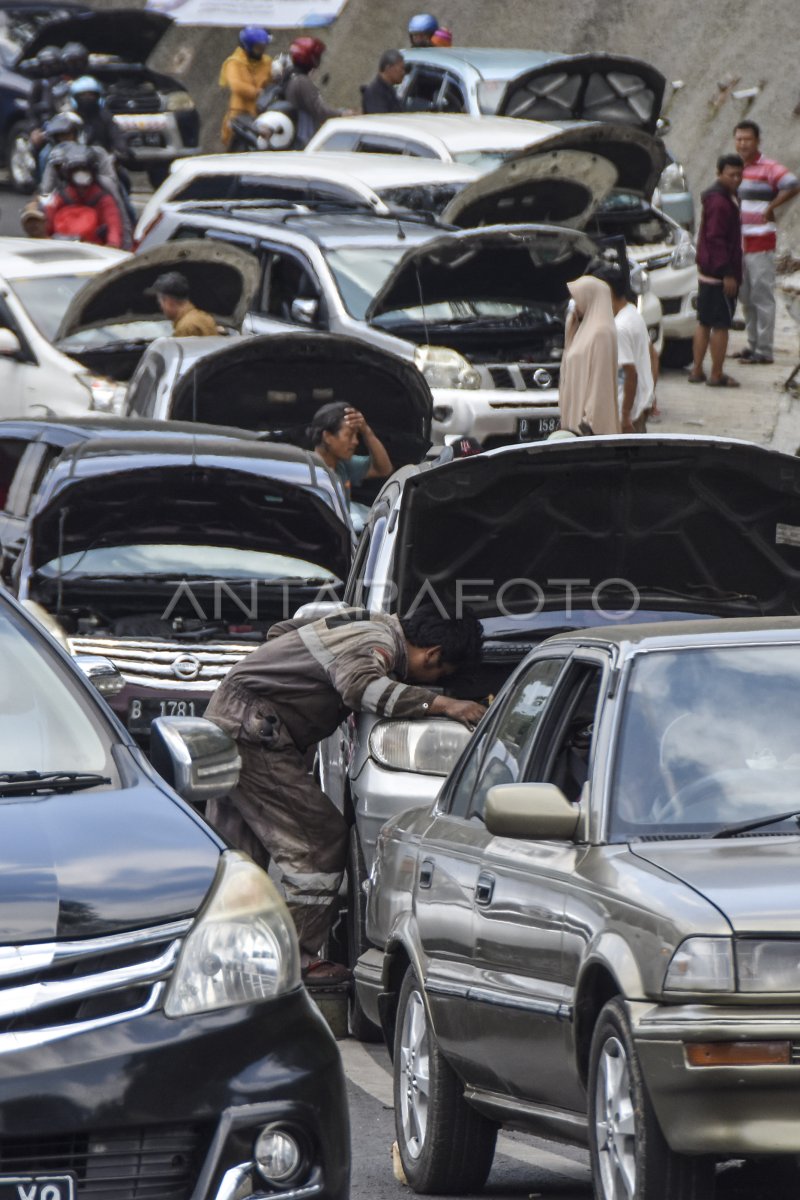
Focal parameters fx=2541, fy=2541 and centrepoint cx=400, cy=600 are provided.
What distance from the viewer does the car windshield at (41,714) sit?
5.69 m

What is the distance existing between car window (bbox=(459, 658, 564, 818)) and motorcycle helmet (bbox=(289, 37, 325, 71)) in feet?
67.6

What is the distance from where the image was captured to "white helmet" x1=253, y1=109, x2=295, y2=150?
26.7 metres

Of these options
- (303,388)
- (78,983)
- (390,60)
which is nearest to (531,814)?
(78,983)

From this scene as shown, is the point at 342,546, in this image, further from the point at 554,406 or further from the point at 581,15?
the point at 581,15

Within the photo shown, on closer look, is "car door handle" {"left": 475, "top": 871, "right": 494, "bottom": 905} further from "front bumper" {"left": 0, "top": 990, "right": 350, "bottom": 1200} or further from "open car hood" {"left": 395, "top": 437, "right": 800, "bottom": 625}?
"open car hood" {"left": 395, "top": 437, "right": 800, "bottom": 625}

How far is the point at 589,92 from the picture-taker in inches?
955

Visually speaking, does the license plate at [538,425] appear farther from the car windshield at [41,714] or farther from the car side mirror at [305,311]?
the car windshield at [41,714]

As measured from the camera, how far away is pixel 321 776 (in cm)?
1046

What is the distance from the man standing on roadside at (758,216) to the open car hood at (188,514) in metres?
9.79

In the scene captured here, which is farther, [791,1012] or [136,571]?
[136,571]

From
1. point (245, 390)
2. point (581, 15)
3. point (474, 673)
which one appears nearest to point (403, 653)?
point (474, 673)

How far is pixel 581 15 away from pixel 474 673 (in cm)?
2656

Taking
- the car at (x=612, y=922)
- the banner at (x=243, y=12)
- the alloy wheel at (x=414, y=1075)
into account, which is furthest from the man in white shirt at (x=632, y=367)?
the banner at (x=243, y=12)

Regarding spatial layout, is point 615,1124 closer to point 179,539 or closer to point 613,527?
point 613,527
